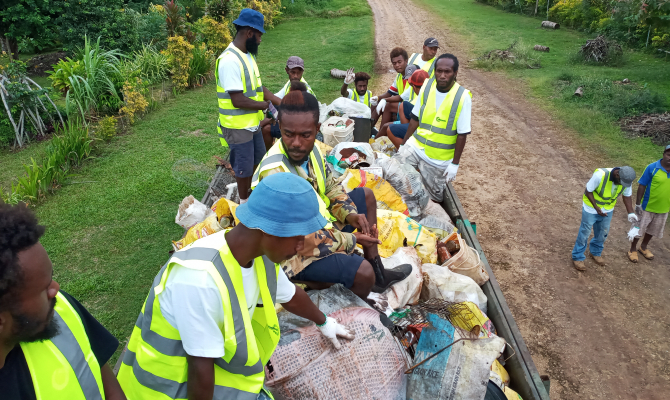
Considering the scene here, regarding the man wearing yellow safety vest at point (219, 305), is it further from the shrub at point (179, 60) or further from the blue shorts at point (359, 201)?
the shrub at point (179, 60)

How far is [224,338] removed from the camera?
155cm

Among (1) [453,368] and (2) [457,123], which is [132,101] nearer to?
(2) [457,123]

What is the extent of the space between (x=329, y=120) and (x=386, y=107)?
1.50 meters

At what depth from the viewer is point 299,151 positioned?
2717 mm

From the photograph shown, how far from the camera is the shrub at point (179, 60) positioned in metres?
9.62

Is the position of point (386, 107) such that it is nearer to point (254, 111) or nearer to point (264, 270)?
point (254, 111)

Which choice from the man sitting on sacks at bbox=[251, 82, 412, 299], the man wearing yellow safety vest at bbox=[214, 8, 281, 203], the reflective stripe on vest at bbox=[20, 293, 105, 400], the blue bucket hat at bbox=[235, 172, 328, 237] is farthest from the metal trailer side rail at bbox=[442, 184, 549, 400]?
the man wearing yellow safety vest at bbox=[214, 8, 281, 203]

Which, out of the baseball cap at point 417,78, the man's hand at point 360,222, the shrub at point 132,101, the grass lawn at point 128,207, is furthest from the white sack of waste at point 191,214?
the shrub at point 132,101

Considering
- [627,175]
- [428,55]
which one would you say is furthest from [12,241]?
[428,55]

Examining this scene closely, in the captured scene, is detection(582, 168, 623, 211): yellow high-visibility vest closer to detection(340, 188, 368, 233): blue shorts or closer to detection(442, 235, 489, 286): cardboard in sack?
detection(442, 235, 489, 286): cardboard in sack

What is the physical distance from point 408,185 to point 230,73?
204cm

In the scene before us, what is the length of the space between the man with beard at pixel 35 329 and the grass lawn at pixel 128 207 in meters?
2.47

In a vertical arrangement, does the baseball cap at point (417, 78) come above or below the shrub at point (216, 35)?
below

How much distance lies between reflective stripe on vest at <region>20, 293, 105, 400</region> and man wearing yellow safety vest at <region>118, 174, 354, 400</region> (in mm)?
262
